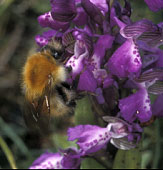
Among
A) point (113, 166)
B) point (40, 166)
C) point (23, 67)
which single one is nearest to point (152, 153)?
point (113, 166)

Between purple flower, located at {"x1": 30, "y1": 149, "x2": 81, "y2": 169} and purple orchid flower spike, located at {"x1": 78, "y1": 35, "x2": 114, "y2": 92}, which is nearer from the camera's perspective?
purple orchid flower spike, located at {"x1": 78, "y1": 35, "x2": 114, "y2": 92}

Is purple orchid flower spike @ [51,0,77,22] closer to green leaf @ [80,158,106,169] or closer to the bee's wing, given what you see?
the bee's wing

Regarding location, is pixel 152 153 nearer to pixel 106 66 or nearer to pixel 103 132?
pixel 103 132

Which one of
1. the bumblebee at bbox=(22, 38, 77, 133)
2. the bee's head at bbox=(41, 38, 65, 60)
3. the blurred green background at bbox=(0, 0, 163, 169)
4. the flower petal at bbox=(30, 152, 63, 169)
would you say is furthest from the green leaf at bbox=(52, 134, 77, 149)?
the bee's head at bbox=(41, 38, 65, 60)

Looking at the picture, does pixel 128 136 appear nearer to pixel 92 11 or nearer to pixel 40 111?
pixel 40 111

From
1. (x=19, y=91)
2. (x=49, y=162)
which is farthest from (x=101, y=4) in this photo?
(x=19, y=91)

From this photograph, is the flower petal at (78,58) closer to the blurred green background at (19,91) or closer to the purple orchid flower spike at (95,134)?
the purple orchid flower spike at (95,134)
